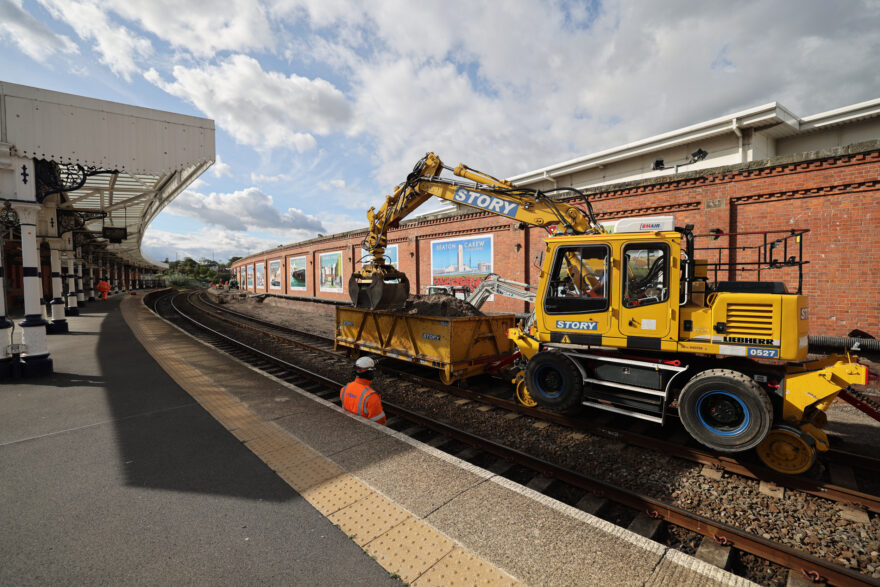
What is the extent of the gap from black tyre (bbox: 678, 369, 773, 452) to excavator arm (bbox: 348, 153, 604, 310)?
2771mm

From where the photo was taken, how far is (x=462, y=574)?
2.82 meters

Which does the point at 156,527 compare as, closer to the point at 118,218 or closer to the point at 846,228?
the point at 846,228

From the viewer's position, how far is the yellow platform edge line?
2.85 meters

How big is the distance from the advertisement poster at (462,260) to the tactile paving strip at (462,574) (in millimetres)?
12463

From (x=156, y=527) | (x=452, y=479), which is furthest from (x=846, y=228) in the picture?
(x=156, y=527)

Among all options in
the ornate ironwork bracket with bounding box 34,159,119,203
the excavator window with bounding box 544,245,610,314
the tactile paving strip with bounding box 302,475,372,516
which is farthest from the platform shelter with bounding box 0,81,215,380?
the excavator window with bounding box 544,245,610,314

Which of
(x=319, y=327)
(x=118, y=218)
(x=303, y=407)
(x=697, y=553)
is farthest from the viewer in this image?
(x=118, y=218)

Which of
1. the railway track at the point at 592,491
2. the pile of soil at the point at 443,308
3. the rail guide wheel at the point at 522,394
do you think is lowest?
the railway track at the point at 592,491

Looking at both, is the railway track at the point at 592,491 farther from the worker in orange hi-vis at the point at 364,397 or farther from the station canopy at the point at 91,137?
the station canopy at the point at 91,137

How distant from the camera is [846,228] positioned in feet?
27.9

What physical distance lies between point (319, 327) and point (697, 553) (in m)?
16.0

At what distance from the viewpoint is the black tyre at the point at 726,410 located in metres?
4.38

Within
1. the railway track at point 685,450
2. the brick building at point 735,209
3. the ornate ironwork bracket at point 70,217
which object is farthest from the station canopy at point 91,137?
the brick building at point 735,209

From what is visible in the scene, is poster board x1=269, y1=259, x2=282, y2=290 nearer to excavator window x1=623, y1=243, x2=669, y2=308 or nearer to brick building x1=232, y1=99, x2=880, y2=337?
brick building x1=232, y1=99, x2=880, y2=337
